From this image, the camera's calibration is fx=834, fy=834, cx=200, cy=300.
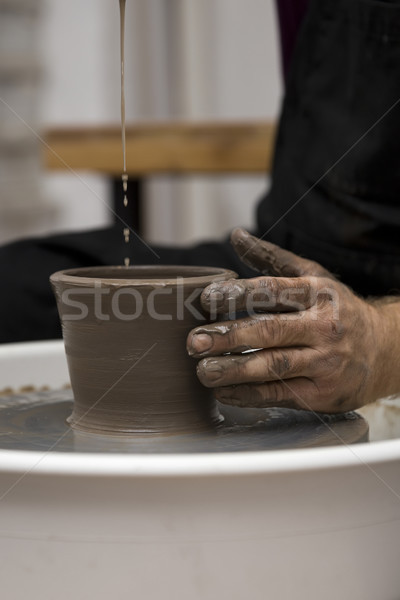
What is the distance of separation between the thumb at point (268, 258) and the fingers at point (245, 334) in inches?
3.1

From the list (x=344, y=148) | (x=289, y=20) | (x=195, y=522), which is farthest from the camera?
(x=289, y=20)

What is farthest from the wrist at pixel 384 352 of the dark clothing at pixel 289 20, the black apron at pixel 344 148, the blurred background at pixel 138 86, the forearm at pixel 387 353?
the blurred background at pixel 138 86

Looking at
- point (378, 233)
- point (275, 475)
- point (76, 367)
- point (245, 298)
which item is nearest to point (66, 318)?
point (76, 367)

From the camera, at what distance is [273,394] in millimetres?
764

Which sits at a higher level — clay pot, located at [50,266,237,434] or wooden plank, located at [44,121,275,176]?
wooden plank, located at [44,121,275,176]

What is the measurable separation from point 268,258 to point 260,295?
0.26 feet

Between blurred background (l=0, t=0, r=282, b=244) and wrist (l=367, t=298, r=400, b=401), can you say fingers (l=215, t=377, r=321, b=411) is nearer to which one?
wrist (l=367, t=298, r=400, b=401)

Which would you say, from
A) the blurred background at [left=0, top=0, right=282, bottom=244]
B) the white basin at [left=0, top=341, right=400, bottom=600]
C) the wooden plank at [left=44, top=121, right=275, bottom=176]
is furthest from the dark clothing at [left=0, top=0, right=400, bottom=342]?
the blurred background at [left=0, top=0, right=282, bottom=244]

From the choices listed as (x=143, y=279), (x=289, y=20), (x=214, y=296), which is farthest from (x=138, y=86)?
(x=214, y=296)

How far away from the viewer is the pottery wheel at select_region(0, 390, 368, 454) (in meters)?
0.76

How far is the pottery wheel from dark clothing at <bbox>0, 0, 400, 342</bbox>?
422 mm

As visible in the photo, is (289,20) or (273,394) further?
(289,20)

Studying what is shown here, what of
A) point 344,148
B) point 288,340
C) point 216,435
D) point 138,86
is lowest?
point 216,435

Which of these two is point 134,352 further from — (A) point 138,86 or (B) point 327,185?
(A) point 138,86
